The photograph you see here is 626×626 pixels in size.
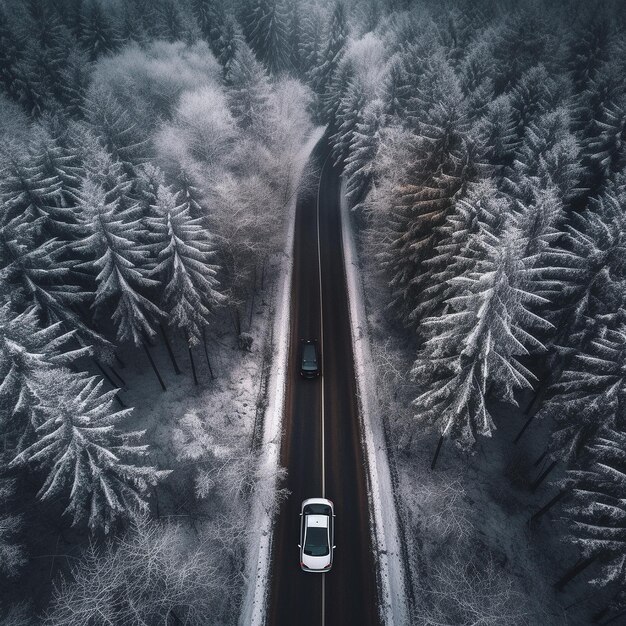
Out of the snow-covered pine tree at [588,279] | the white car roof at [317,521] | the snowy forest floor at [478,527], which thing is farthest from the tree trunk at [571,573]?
the white car roof at [317,521]

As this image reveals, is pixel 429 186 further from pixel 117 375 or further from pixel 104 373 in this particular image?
pixel 104 373

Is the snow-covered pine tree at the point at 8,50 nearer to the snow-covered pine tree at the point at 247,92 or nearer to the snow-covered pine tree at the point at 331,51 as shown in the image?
the snow-covered pine tree at the point at 247,92

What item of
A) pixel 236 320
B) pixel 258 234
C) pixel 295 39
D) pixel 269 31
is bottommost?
pixel 236 320

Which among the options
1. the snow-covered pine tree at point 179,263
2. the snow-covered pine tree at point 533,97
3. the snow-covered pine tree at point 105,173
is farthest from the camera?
the snow-covered pine tree at point 533,97

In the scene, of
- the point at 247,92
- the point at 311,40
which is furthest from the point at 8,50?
the point at 311,40

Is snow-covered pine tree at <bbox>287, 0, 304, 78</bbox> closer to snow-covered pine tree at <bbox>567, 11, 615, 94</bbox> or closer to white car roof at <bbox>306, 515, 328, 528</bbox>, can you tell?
snow-covered pine tree at <bbox>567, 11, 615, 94</bbox>

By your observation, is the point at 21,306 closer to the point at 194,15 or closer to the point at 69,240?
the point at 69,240

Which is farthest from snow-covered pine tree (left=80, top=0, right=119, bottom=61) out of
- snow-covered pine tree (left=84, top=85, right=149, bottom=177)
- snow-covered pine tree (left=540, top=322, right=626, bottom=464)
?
snow-covered pine tree (left=540, top=322, right=626, bottom=464)
